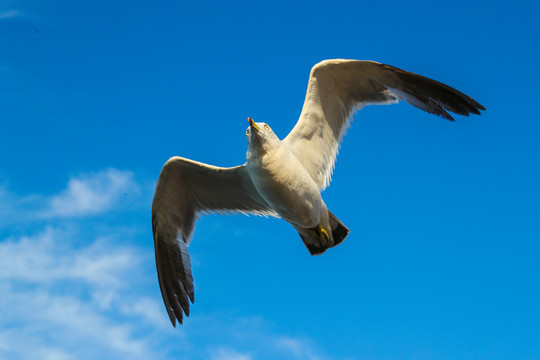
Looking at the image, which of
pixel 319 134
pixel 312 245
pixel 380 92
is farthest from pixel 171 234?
pixel 380 92

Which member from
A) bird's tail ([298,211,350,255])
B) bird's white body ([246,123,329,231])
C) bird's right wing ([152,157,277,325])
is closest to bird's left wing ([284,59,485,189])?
bird's tail ([298,211,350,255])

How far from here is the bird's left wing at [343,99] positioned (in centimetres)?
1085

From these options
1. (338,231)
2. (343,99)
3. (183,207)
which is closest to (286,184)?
(338,231)

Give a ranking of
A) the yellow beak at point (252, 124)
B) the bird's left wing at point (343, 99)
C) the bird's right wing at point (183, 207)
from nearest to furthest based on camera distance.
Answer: the yellow beak at point (252, 124)
the bird's left wing at point (343, 99)
the bird's right wing at point (183, 207)

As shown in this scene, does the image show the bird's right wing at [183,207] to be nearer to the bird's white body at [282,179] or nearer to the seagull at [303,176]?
the seagull at [303,176]

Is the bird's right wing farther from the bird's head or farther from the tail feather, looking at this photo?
the bird's head

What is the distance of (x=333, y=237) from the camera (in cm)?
1134

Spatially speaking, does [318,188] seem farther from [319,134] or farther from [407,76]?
[407,76]

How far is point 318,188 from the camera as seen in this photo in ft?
35.3

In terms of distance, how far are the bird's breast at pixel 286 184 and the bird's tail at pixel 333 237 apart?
882mm

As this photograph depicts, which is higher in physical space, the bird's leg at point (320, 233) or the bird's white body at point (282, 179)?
the bird's white body at point (282, 179)

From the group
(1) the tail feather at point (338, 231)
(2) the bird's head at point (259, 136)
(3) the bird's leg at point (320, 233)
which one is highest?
(2) the bird's head at point (259, 136)

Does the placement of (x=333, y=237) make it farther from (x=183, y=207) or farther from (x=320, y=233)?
(x=183, y=207)

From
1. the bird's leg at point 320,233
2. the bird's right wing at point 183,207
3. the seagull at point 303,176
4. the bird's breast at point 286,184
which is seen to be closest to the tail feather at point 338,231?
the seagull at point 303,176
